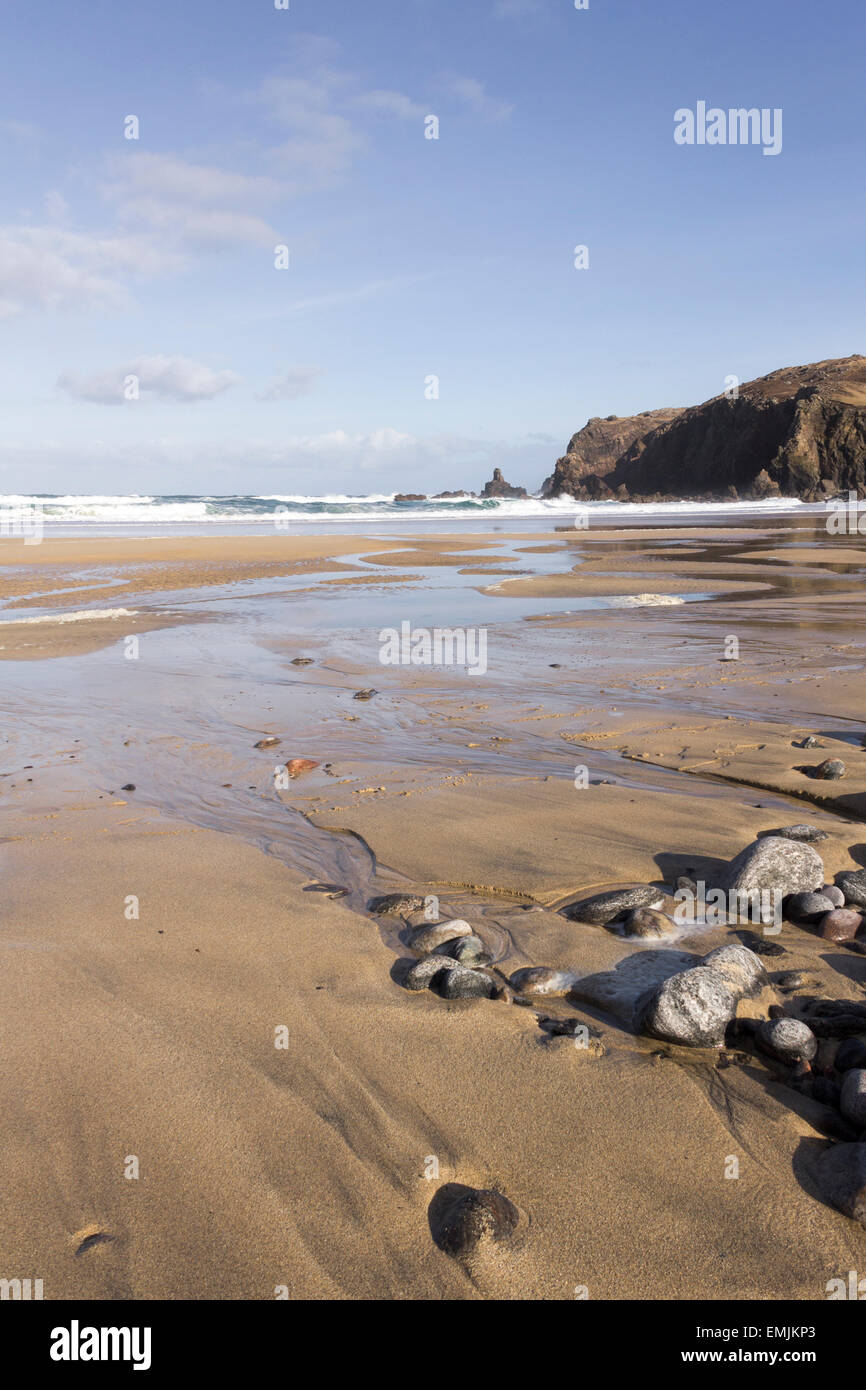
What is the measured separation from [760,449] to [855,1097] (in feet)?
283

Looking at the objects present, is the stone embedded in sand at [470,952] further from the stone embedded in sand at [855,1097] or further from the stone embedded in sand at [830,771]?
the stone embedded in sand at [830,771]

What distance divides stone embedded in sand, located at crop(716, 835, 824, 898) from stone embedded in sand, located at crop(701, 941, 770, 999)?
A: 2.17ft

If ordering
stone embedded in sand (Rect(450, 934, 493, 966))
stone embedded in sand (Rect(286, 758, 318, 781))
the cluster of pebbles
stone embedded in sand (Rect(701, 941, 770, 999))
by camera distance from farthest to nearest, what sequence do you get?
stone embedded in sand (Rect(286, 758, 318, 781))
stone embedded in sand (Rect(450, 934, 493, 966))
stone embedded in sand (Rect(701, 941, 770, 999))
the cluster of pebbles

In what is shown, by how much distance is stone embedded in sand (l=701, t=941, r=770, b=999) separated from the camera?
10.0 ft

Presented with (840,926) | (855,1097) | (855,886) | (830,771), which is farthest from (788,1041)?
(830,771)

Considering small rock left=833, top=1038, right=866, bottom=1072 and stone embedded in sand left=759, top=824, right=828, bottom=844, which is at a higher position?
stone embedded in sand left=759, top=824, right=828, bottom=844

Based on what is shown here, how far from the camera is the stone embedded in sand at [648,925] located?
363 centimetres

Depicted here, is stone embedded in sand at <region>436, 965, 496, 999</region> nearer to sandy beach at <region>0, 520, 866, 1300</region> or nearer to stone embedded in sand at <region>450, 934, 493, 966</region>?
sandy beach at <region>0, 520, 866, 1300</region>

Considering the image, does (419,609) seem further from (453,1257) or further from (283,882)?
(453,1257)

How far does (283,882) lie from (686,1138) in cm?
245

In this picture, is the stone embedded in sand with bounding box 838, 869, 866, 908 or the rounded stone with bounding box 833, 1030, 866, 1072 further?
the stone embedded in sand with bounding box 838, 869, 866, 908

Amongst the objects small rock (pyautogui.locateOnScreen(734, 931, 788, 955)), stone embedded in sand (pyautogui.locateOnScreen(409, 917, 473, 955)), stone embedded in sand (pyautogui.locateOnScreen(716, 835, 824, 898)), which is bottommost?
small rock (pyautogui.locateOnScreen(734, 931, 788, 955))

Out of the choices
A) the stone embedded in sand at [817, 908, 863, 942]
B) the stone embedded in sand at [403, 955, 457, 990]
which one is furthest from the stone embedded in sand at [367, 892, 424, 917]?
the stone embedded in sand at [817, 908, 863, 942]

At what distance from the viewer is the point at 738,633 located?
36.4 ft
